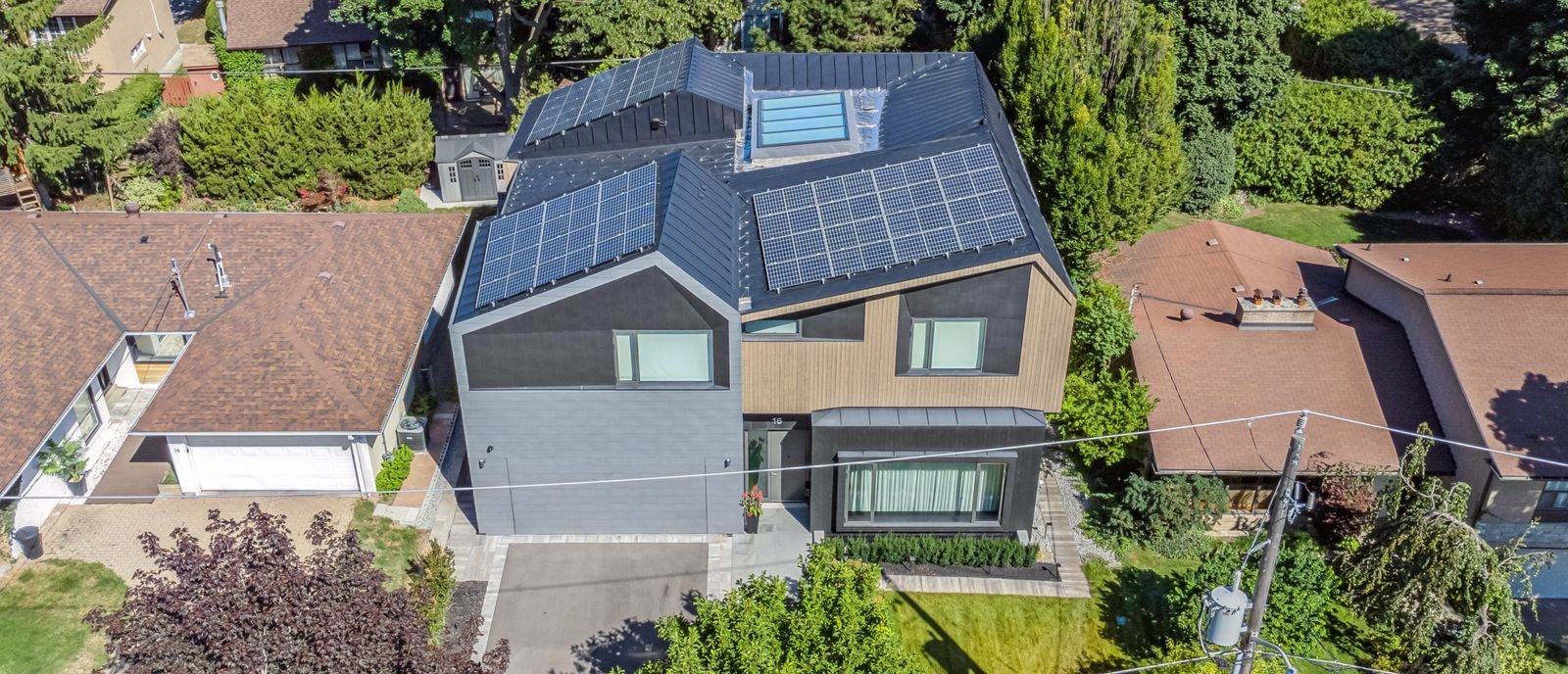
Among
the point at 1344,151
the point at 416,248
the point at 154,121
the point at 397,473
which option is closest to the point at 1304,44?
the point at 1344,151

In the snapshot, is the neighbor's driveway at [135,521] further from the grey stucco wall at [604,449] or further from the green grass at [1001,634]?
the green grass at [1001,634]

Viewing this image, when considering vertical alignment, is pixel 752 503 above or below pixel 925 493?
Result: below

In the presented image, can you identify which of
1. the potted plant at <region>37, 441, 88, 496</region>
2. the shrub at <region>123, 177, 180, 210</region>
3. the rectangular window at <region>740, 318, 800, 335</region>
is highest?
the rectangular window at <region>740, 318, 800, 335</region>

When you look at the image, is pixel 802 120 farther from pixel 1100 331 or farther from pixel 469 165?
pixel 469 165

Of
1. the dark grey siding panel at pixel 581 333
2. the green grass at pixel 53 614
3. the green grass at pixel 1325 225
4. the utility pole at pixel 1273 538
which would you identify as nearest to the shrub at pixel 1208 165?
the green grass at pixel 1325 225

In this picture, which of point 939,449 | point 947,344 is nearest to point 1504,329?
point 947,344

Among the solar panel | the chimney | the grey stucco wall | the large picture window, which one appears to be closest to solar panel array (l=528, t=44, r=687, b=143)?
the solar panel

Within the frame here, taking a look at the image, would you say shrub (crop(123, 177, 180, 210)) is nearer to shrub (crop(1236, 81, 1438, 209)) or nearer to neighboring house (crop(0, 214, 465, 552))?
neighboring house (crop(0, 214, 465, 552))
